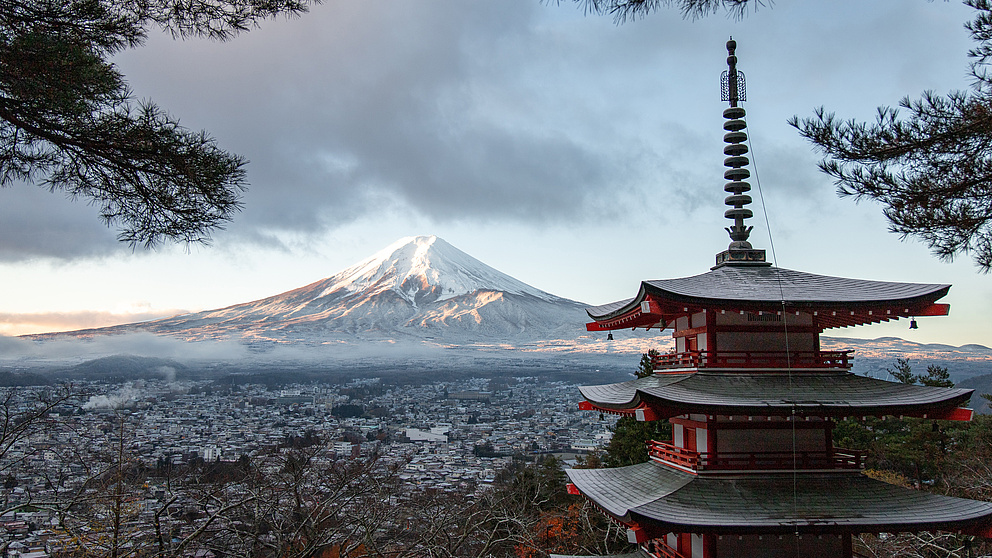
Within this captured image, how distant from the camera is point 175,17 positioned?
485 centimetres

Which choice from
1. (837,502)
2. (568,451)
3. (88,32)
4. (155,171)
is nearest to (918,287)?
(837,502)

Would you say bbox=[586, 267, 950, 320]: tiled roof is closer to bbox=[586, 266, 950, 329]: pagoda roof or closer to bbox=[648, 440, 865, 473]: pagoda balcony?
bbox=[586, 266, 950, 329]: pagoda roof

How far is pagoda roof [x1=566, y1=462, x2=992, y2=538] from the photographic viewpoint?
732 cm

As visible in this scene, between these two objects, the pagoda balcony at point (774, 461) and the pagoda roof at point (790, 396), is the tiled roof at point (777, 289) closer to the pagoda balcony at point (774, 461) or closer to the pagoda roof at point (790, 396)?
the pagoda roof at point (790, 396)

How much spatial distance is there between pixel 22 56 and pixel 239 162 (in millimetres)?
1420

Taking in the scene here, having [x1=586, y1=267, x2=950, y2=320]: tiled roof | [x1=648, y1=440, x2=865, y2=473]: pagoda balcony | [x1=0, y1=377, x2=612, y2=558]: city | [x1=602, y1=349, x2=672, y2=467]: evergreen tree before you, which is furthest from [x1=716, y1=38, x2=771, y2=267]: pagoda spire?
[x1=602, y1=349, x2=672, y2=467]: evergreen tree

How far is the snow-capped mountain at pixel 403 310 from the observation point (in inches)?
3376

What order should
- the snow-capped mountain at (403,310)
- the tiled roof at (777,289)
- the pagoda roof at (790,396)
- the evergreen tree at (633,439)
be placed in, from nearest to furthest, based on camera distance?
the pagoda roof at (790,396) < the tiled roof at (777,289) < the evergreen tree at (633,439) < the snow-capped mountain at (403,310)

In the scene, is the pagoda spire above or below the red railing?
above

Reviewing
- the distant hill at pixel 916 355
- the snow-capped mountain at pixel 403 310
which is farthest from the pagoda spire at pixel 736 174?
the snow-capped mountain at pixel 403 310

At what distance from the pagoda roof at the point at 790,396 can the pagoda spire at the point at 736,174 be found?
198cm

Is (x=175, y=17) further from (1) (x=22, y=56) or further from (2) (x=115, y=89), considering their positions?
(1) (x=22, y=56)

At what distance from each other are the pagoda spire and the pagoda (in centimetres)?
32

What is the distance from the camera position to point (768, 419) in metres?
8.38
